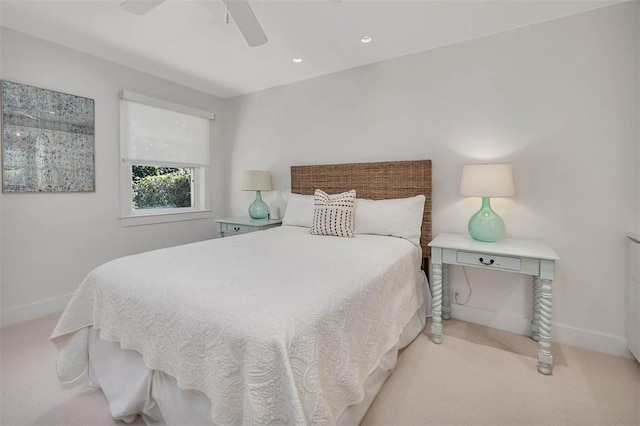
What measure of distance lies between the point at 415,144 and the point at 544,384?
79.2 inches

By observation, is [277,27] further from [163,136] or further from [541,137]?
[541,137]

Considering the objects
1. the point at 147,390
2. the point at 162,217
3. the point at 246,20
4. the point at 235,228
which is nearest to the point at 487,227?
the point at 246,20

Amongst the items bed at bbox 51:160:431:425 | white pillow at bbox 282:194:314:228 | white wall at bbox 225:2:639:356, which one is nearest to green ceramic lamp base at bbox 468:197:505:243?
white wall at bbox 225:2:639:356

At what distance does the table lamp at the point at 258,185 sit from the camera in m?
3.56

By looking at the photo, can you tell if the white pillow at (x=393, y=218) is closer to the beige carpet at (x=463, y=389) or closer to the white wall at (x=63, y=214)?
the beige carpet at (x=463, y=389)

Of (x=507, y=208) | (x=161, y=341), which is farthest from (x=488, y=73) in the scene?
(x=161, y=341)

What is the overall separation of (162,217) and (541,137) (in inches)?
150

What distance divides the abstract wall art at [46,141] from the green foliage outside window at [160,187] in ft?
1.72

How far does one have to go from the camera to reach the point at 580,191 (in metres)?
2.18

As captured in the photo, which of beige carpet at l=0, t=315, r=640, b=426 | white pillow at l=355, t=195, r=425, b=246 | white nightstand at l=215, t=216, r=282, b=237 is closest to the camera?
beige carpet at l=0, t=315, r=640, b=426

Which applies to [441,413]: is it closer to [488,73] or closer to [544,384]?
[544,384]

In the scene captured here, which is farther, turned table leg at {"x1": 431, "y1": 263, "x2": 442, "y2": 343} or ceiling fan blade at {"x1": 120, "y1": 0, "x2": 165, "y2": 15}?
turned table leg at {"x1": 431, "y1": 263, "x2": 442, "y2": 343}

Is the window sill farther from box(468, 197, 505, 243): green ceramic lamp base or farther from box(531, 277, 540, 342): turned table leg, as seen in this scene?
box(531, 277, 540, 342): turned table leg

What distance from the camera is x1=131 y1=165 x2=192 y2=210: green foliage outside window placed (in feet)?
11.1
